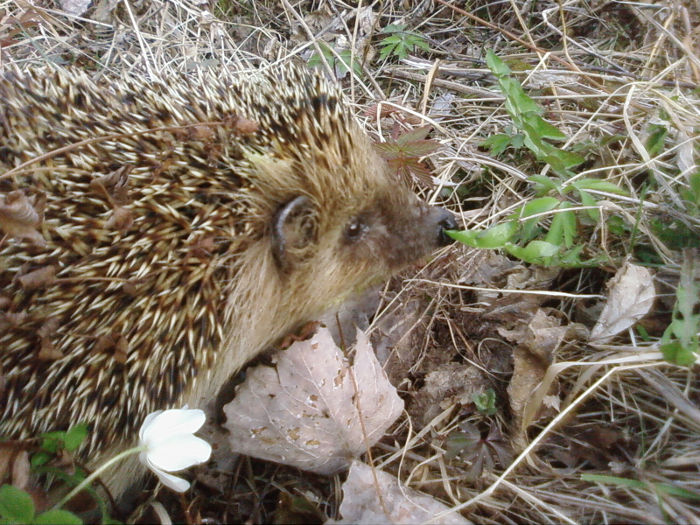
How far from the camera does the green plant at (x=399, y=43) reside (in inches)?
179

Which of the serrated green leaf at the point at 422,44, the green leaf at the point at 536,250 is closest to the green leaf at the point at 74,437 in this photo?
the green leaf at the point at 536,250

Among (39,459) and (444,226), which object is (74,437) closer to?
(39,459)

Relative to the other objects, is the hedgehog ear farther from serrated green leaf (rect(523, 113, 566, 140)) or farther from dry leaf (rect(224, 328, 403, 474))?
serrated green leaf (rect(523, 113, 566, 140))

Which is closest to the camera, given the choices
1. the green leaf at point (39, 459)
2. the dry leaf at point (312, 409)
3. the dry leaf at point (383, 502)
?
the green leaf at point (39, 459)

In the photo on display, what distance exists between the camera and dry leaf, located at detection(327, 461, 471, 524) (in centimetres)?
229

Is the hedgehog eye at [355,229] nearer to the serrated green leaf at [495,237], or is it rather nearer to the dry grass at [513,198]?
the dry grass at [513,198]

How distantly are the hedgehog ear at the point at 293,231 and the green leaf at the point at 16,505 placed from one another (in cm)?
137

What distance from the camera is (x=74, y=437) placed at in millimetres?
2180

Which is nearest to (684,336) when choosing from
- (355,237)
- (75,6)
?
(355,237)

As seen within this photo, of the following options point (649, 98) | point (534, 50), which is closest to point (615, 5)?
point (534, 50)

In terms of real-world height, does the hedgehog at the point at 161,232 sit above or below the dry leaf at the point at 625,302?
above

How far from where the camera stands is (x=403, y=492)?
240 centimetres

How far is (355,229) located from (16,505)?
1845 mm

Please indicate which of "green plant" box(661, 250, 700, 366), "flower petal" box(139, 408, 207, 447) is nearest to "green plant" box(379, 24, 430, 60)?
"green plant" box(661, 250, 700, 366)
